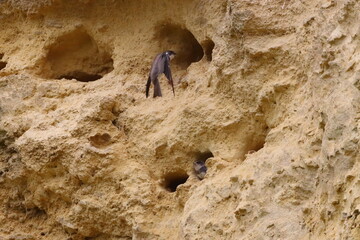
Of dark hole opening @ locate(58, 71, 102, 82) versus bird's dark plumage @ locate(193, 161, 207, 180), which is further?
dark hole opening @ locate(58, 71, 102, 82)

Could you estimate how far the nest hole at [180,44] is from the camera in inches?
119

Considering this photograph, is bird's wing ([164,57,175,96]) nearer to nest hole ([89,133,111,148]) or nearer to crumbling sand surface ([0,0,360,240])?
crumbling sand surface ([0,0,360,240])

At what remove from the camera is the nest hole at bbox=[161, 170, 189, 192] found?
266 cm

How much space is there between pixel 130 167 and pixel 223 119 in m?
0.39

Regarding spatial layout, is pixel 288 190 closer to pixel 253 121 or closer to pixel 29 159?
pixel 253 121

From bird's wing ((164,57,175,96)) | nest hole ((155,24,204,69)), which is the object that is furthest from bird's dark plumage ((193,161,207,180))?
nest hole ((155,24,204,69))

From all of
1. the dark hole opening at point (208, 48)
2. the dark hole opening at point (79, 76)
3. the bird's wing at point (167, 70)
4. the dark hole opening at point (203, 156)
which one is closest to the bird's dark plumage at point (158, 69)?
the bird's wing at point (167, 70)

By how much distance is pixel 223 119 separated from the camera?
8.33ft

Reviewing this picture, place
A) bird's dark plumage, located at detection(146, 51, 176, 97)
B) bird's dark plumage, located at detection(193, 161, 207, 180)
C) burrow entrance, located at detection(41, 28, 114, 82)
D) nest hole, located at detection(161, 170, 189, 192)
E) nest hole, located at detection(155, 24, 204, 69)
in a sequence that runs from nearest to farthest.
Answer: bird's dark plumage, located at detection(193, 161, 207, 180) → nest hole, located at detection(161, 170, 189, 192) → bird's dark plumage, located at detection(146, 51, 176, 97) → nest hole, located at detection(155, 24, 204, 69) → burrow entrance, located at detection(41, 28, 114, 82)

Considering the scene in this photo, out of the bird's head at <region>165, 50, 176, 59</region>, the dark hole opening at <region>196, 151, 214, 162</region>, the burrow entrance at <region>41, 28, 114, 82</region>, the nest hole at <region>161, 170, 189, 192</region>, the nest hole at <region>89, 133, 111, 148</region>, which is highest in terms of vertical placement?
the burrow entrance at <region>41, 28, 114, 82</region>

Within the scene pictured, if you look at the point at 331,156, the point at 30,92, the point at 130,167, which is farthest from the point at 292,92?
the point at 30,92

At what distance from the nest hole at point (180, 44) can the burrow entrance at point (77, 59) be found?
28cm

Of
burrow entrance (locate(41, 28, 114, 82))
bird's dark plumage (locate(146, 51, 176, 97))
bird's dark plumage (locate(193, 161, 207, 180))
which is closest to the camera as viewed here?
bird's dark plumage (locate(193, 161, 207, 180))

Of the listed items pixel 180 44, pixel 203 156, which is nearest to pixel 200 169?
pixel 203 156
